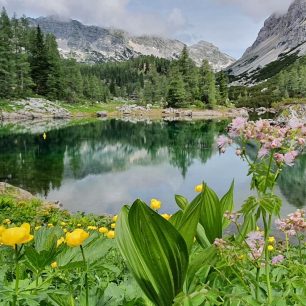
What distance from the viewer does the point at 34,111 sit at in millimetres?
73938

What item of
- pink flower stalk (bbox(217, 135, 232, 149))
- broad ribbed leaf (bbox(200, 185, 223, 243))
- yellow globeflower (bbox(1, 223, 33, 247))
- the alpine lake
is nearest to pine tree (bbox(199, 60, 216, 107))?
the alpine lake

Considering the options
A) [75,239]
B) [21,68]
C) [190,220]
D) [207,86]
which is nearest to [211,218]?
[190,220]

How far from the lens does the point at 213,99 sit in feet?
323

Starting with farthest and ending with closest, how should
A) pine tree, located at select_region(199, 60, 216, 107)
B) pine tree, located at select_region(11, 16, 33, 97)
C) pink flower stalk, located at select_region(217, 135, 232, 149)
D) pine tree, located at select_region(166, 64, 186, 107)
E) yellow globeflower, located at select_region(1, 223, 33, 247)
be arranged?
pine tree, located at select_region(199, 60, 216, 107), pine tree, located at select_region(166, 64, 186, 107), pine tree, located at select_region(11, 16, 33, 97), pink flower stalk, located at select_region(217, 135, 232, 149), yellow globeflower, located at select_region(1, 223, 33, 247)

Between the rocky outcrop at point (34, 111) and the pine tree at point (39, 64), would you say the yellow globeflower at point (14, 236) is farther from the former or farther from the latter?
the pine tree at point (39, 64)

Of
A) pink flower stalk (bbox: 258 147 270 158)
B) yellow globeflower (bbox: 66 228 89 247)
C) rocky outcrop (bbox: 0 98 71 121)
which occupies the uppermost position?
pink flower stalk (bbox: 258 147 270 158)

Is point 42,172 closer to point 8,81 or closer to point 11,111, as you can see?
point 11,111

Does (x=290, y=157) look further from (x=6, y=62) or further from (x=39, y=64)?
(x=39, y=64)

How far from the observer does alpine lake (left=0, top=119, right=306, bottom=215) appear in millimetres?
20094

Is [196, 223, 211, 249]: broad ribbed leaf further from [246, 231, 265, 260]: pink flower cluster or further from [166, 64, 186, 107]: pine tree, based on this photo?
[166, 64, 186, 107]: pine tree

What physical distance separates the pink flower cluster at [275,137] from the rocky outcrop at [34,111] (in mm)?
69364

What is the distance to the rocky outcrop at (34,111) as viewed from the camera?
69.2 meters

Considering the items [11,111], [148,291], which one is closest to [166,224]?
[148,291]

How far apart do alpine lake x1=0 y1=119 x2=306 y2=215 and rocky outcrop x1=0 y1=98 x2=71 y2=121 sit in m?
22.8
